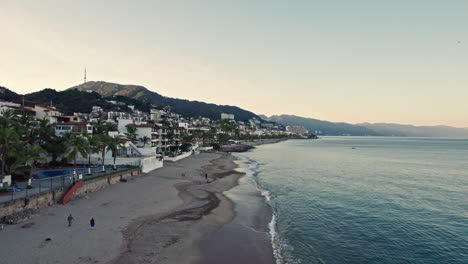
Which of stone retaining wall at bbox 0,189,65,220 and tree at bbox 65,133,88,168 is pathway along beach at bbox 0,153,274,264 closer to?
stone retaining wall at bbox 0,189,65,220

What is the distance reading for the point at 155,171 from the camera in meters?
57.2

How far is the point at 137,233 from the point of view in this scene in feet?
78.9

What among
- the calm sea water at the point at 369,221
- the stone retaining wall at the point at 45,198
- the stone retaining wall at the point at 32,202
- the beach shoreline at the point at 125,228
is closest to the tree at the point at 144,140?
the stone retaining wall at the point at 45,198

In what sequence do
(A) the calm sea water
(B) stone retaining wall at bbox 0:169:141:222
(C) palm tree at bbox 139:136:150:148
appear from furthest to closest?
(C) palm tree at bbox 139:136:150:148 < (B) stone retaining wall at bbox 0:169:141:222 < (A) the calm sea water

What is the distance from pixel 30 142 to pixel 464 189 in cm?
7819

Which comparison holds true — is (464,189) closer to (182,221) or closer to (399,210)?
(399,210)

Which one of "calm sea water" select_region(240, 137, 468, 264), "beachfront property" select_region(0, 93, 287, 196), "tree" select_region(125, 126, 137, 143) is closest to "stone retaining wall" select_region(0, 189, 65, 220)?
"beachfront property" select_region(0, 93, 287, 196)

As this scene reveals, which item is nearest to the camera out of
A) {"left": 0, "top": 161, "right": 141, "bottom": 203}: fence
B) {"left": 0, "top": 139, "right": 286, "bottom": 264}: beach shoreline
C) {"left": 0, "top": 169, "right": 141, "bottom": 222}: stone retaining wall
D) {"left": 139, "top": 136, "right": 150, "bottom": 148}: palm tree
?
{"left": 0, "top": 139, "right": 286, "bottom": 264}: beach shoreline

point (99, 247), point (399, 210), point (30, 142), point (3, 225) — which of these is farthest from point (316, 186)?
point (30, 142)

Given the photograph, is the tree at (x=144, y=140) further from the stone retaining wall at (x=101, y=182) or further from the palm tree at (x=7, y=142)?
the palm tree at (x=7, y=142)

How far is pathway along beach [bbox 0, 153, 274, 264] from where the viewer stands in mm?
19438

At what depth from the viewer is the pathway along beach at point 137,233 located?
19438 mm

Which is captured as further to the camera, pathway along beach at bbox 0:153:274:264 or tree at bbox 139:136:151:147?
tree at bbox 139:136:151:147

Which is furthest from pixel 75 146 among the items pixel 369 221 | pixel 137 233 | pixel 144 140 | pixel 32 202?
pixel 369 221
